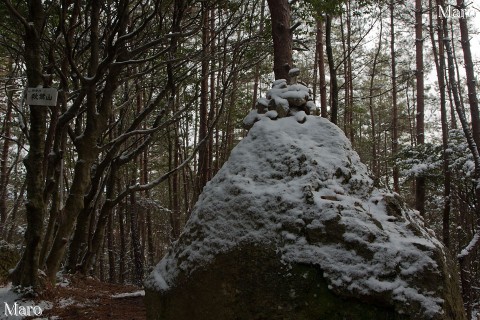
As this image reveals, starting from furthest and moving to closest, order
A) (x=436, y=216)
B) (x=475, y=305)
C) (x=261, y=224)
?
(x=436, y=216), (x=475, y=305), (x=261, y=224)

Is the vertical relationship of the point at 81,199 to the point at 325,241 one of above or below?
above

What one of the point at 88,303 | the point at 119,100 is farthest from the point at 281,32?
the point at 119,100

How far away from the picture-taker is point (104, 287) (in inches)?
247

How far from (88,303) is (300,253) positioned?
363 cm

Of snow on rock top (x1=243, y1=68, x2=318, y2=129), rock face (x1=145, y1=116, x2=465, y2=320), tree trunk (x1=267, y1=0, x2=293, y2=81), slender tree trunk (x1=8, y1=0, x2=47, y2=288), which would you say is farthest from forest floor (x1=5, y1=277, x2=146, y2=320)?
tree trunk (x1=267, y1=0, x2=293, y2=81)

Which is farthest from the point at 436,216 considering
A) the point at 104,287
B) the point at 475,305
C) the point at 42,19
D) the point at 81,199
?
the point at 42,19

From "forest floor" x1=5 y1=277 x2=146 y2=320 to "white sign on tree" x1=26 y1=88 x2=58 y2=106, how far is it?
7.08ft

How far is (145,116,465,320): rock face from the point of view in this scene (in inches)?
83.8

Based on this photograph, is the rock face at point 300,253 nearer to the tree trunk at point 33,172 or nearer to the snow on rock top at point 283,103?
Result: the snow on rock top at point 283,103

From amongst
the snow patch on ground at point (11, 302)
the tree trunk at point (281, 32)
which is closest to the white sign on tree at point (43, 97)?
the snow patch on ground at point (11, 302)

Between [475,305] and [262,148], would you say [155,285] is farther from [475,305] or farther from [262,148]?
[475,305]

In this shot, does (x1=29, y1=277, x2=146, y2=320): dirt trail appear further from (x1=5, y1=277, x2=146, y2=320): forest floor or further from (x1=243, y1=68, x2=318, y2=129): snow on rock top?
(x1=243, y1=68, x2=318, y2=129): snow on rock top

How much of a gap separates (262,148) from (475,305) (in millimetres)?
6112

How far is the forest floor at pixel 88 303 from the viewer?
4.23 meters
